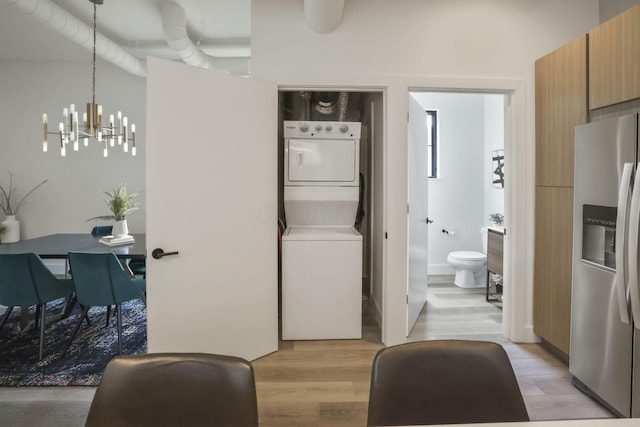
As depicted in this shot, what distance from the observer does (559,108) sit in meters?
2.41

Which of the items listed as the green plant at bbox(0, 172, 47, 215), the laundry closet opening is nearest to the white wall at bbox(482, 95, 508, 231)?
the laundry closet opening

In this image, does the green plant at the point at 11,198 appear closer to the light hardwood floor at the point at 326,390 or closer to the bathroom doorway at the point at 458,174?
the light hardwood floor at the point at 326,390

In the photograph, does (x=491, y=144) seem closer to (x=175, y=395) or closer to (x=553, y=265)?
(x=553, y=265)

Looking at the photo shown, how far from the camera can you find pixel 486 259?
391cm

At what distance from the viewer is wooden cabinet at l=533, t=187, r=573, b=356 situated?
7.64 ft

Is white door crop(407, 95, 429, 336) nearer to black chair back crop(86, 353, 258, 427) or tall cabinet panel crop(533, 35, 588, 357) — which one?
tall cabinet panel crop(533, 35, 588, 357)

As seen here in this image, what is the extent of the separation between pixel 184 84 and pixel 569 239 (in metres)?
2.71

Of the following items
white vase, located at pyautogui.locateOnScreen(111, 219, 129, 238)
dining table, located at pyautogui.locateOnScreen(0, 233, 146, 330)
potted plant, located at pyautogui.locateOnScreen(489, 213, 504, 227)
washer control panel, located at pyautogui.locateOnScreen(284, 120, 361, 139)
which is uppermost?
washer control panel, located at pyautogui.locateOnScreen(284, 120, 361, 139)

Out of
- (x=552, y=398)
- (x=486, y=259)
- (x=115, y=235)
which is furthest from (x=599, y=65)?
(x=115, y=235)

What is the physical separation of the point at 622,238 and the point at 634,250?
0.07m

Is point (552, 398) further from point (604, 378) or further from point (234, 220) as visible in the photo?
point (234, 220)

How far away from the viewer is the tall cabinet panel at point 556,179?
2.28 meters

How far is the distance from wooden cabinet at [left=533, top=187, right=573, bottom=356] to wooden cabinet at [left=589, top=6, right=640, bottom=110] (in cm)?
62

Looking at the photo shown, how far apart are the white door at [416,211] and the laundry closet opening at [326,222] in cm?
26
